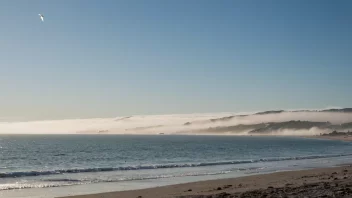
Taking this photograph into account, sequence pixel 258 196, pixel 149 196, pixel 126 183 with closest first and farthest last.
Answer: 1. pixel 258 196
2. pixel 149 196
3. pixel 126 183

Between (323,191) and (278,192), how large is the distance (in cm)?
203

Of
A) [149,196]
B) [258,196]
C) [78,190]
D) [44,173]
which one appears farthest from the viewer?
[44,173]

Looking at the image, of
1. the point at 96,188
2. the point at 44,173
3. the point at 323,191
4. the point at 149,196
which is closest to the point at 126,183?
the point at 96,188

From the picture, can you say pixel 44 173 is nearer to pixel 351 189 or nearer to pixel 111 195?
pixel 111 195

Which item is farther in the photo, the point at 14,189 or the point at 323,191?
the point at 14,189

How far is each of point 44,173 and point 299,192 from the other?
26.3m

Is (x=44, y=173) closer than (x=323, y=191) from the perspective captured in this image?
No

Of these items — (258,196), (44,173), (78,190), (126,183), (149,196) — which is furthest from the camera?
(44,173)

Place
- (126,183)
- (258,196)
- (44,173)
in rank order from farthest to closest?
(44,173), (126,183), (258,196)

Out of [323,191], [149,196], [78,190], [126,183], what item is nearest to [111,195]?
[149,196]

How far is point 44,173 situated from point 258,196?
25.4 metres

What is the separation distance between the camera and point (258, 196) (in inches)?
733

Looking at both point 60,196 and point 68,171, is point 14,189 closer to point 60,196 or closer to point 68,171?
point 60,196

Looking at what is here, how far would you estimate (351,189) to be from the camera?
19.2 meters
